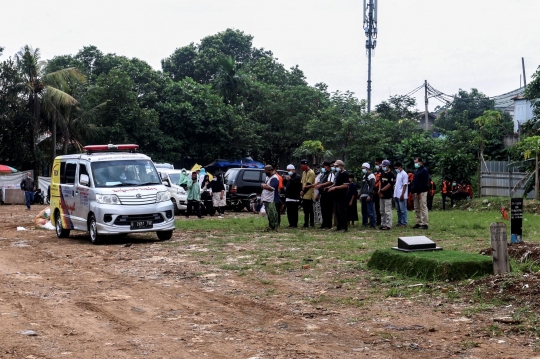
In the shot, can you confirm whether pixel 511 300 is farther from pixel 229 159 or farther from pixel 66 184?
pixel 229 159

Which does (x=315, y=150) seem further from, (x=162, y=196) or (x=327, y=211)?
(x=162, y=196)

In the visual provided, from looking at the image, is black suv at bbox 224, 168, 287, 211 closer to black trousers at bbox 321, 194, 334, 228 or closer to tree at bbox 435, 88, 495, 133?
black trousers at bbox 321, 194, 334, 228

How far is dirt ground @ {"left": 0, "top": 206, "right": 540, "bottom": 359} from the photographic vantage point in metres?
6.66

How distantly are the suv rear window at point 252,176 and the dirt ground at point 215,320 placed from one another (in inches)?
683

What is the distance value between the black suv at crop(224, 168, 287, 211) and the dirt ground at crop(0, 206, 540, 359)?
16.9 metres

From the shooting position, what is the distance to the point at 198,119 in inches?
1838

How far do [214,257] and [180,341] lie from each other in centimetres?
649

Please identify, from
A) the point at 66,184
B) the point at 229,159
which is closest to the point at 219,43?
the point at 229,159

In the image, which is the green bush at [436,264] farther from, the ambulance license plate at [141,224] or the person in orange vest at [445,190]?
the person in orange vest at [445,190]

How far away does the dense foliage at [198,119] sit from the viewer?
38.3 metres

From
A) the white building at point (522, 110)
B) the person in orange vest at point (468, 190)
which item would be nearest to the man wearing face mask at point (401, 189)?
the person in orange vest at point (468, 190)

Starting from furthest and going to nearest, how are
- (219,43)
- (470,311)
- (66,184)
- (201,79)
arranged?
(219,43)
(201,79)
(66,184)
(470,311)

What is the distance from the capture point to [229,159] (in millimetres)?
49344

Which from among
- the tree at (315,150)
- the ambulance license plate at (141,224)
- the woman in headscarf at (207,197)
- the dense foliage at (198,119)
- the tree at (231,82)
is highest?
the tree at (231,82)
